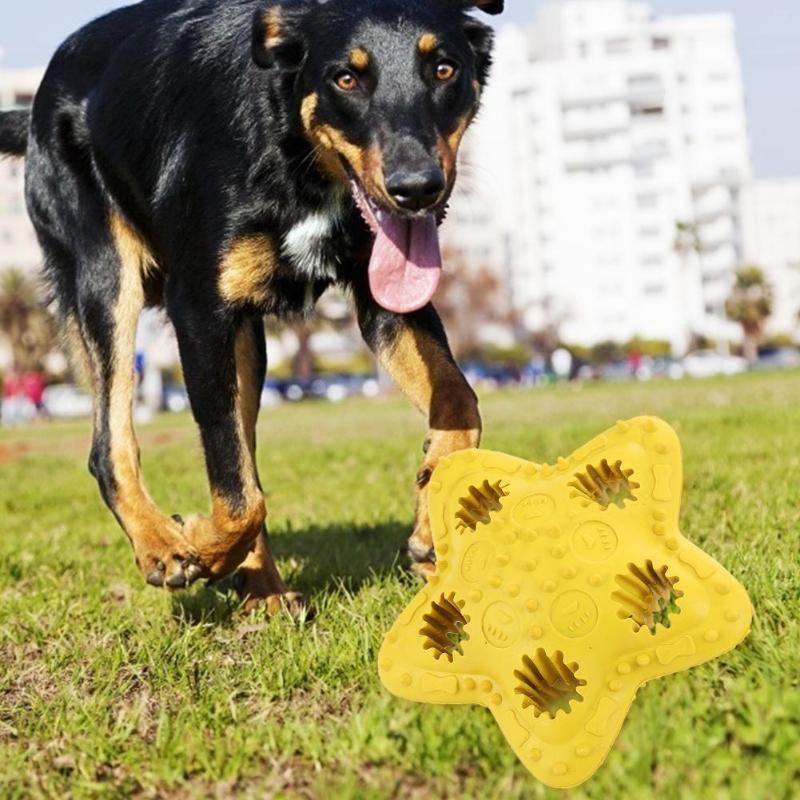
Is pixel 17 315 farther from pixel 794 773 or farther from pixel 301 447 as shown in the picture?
pixel 794 773

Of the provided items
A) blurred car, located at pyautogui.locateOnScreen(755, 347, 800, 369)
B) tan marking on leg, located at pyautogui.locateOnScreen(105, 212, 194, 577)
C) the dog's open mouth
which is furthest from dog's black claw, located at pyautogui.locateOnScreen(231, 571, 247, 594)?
blurred car, located at pyautogui.locateOnScreen(755, 347, 800, 369)

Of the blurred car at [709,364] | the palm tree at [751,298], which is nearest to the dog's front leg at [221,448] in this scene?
the blurred car at [709,364]

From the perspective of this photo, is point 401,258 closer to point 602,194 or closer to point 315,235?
point 315,235

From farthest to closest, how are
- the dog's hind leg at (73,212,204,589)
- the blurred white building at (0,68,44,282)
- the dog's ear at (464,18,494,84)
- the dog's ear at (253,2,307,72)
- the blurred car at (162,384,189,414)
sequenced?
1. the blurred white building at (0,68,44,282)
2. the blurred car at (162,384,189,414)
3. the dog's hind leg at (73,212,204,589)
4. the dog's ear at (464,18,494,84)
5. the dog's ear at (253,2,307,72)

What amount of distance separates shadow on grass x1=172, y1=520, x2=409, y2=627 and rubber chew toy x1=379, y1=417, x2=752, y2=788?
52.7 inches

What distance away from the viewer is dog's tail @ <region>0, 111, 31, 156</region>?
600 centimetres

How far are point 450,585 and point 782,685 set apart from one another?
821 millimetres

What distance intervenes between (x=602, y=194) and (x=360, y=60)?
112 m

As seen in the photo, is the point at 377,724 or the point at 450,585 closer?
the point at 377,724

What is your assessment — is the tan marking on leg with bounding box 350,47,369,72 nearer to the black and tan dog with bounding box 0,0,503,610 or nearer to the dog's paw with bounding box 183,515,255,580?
the black and tan dog with bounding box 0,0,503,610

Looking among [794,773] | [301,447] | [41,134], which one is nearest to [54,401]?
[301,447]

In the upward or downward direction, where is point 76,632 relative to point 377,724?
downward

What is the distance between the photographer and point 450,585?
3086mm

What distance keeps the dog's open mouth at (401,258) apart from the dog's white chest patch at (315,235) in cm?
12
